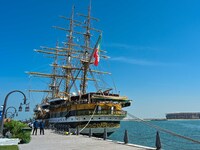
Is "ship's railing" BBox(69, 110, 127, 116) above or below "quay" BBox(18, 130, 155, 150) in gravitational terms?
above

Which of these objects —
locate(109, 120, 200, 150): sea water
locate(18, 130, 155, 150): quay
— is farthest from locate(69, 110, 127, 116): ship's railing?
locate(18, 130, 155, 150): quay

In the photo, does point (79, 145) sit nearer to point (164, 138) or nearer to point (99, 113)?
point (99, 113)

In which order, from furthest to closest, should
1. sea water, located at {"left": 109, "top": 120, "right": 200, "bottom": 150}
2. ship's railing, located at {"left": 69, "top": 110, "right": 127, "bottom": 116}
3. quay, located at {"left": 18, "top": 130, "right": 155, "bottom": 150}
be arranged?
1. ship's railing, located at {"left": 69, "top": 110, "right": 127, "bottom": 116}
2. sea water, located at {"left": 109, "top": 120, "right": 200, "bottom": 150}
3. quay, located at {"left": 18, "top": 130, "right": 155, "bottom": 150}

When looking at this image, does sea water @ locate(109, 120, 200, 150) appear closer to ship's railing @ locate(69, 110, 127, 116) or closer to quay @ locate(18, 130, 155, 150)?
quay @ locate(18, 130, 155, 150)

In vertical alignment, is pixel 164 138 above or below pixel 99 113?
below

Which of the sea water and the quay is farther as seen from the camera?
the sea water

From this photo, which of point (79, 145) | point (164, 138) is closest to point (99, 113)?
point (164, 138)

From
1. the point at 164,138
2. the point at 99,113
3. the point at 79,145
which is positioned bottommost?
the point at 164,138

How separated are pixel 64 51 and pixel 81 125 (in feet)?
117


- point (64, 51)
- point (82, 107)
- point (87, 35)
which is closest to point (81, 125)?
point (82, 107)

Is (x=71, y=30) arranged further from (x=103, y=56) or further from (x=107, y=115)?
(x=107, y=115)

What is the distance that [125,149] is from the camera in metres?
13.8

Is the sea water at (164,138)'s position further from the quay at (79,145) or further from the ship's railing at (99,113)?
the ship's railing at (99,113)

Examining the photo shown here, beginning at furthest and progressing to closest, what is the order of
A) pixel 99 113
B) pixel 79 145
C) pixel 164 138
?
pixel 164 138 < pixel 99 113 < pixel 79 145
